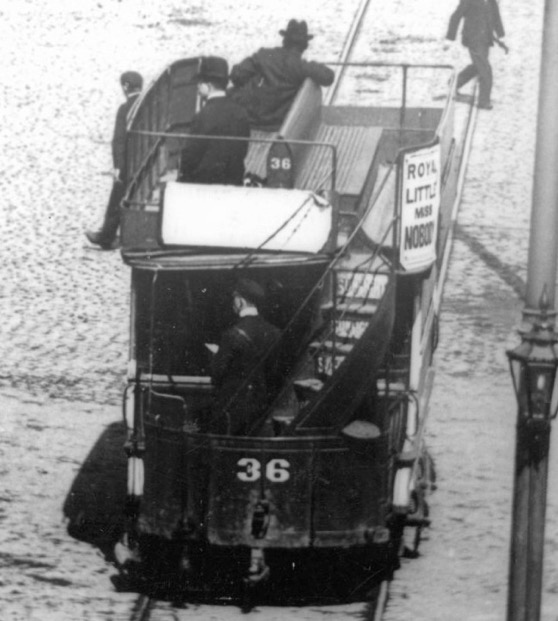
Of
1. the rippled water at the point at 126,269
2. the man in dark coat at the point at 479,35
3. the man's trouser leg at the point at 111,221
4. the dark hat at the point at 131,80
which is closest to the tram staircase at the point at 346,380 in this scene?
the rippled water at the point at 126,269

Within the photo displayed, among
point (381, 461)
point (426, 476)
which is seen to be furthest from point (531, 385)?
point (426, 476)

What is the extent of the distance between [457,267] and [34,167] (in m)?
6.04

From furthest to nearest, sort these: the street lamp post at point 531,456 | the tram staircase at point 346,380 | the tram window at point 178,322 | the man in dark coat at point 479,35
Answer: the man in dark coat at point 479,35 < the tram window at point 178,322 < the tram staircase at point 346,380 < the street lamp post at point 531,456

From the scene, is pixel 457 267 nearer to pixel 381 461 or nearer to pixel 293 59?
pixel 293 59

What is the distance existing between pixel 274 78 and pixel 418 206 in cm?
362

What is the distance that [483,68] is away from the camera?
2266cm

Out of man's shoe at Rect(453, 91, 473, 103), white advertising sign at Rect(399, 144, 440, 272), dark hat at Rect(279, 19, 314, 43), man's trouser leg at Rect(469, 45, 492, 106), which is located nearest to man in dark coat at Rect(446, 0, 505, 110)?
man's trouser leg at Rect(469, 45, 492, 106)

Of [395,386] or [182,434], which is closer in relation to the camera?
[182,434]

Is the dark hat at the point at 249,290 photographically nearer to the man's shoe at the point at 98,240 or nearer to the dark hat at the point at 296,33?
the dark hat at the point at 296,33

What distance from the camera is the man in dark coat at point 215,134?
36.0 feet

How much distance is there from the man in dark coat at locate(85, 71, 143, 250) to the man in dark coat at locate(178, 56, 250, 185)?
14.0ft

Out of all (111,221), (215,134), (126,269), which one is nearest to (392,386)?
(215,134)

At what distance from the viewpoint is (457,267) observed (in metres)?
18.2

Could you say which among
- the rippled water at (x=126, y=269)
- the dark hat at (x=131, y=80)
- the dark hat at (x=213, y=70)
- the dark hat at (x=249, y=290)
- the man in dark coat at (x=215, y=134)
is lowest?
the rippled water at (x=126, y=269)
